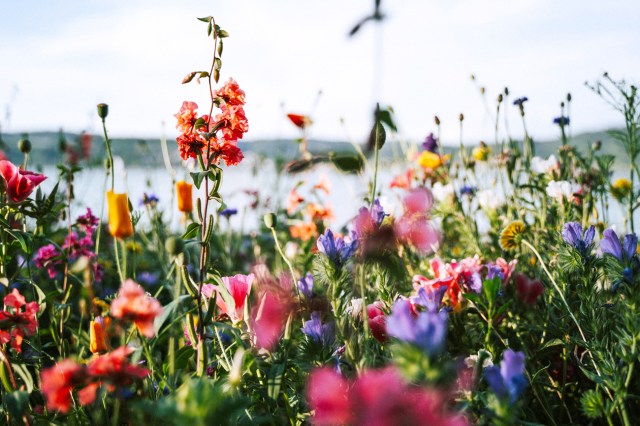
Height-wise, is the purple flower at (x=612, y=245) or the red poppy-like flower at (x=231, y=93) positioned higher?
the red poppy-like flower at (x=231, y=93)

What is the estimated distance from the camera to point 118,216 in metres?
0.99

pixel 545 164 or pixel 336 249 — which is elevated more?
pixel 545 164

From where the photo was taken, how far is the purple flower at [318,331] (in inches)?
42.6

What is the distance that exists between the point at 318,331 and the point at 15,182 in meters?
0.75

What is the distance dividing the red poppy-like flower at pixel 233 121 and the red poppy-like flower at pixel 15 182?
465 millimetres

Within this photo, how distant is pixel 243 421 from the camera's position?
1.00m

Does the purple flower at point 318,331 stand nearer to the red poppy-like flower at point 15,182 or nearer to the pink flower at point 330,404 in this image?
the pink flower at point 330,404

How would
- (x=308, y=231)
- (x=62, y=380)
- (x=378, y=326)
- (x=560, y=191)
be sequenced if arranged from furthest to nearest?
(x=308, y=231), (x=560, y=191), (x=378, y=326), (x=62, y=380)

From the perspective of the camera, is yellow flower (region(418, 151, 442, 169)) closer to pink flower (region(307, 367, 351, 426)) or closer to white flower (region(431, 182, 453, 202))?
white flower (region(431, 182, 453, 202))

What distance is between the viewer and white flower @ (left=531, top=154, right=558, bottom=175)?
212cm

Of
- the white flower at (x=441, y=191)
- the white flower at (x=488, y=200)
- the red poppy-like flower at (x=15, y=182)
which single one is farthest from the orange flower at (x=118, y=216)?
the white flower at (x=488, y=200)

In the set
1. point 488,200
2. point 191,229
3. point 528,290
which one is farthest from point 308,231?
point 191,229

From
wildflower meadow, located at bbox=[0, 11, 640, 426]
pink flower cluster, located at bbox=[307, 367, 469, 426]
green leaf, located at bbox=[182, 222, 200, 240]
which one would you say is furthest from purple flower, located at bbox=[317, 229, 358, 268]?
pink flower cluster, located at bbox=[307, 367, 469, 426]

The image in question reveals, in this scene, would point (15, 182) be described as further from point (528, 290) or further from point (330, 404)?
point (528, 290)
